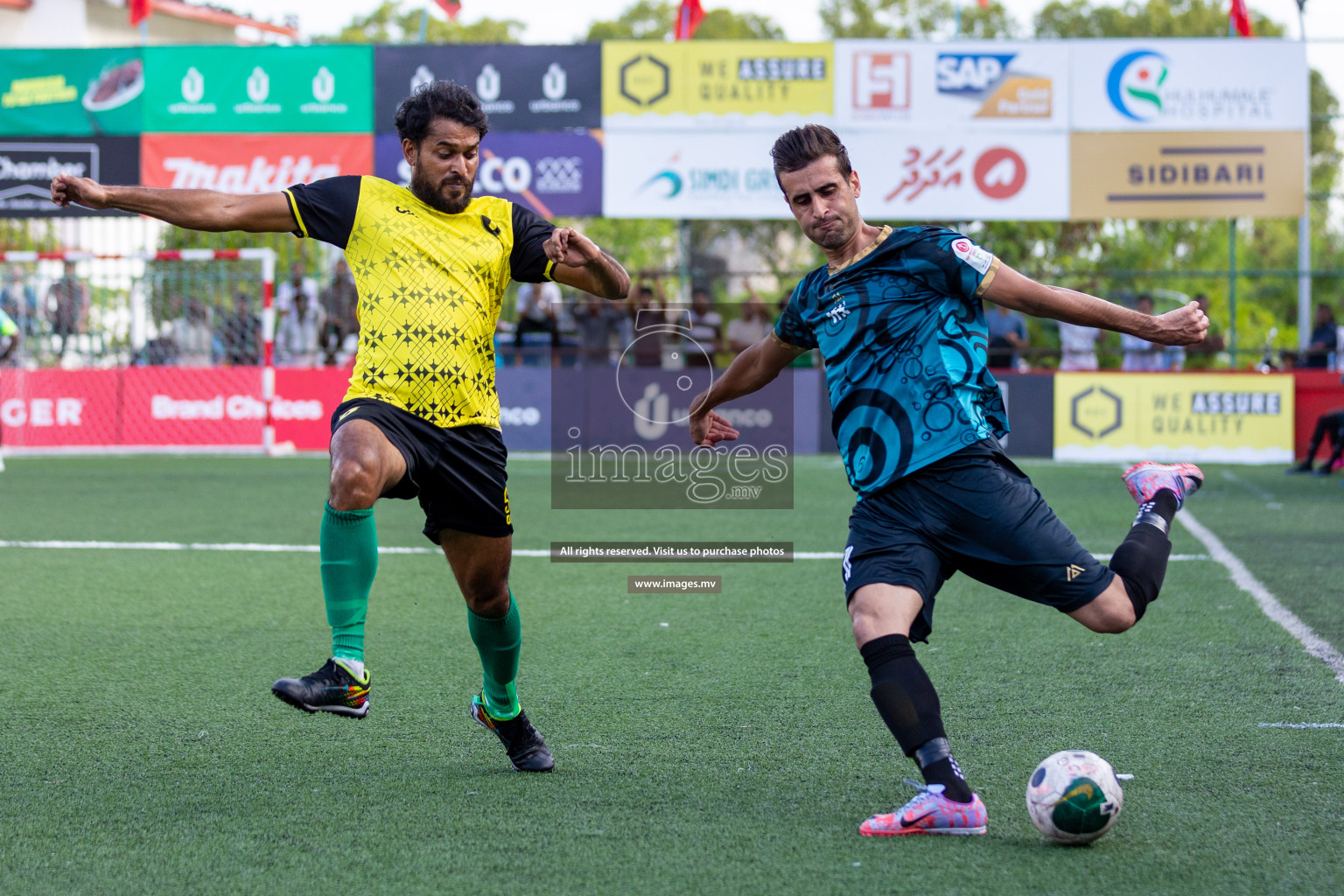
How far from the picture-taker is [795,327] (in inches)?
162

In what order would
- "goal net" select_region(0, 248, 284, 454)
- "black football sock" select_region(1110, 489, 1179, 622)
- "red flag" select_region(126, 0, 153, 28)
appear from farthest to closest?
"red flag" select_region(126, 0, 153, 28)
"goal net" select_region(0, 248, 284, 454)
"black football sock" select_region(1110, 489, 1179, 622)

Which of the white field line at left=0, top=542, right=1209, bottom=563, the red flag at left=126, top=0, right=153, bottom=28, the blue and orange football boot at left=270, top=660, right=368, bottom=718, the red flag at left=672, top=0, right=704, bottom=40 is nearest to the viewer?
the blue and orange football boot at left=270, top=660, right=368, bottom=718

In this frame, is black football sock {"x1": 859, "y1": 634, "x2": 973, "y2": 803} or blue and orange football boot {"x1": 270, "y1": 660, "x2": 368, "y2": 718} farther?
blue and orange football boot {"x1": 270, "y1": 660, "x2": 368, "y2": 718}

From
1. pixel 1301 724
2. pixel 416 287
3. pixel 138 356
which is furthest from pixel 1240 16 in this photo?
pixel 416 287

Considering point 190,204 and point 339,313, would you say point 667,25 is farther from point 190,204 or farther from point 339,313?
point 190,204

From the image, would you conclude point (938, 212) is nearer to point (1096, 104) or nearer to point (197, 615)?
point (1096, 104)

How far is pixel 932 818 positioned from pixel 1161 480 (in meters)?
1.47

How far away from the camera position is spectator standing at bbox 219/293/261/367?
17.4 metres

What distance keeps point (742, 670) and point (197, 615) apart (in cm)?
288

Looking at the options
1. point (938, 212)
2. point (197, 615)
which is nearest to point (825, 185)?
point (197, 615)

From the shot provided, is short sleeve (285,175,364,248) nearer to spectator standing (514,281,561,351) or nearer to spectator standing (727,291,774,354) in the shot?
spectator standing (727,291,774,354)

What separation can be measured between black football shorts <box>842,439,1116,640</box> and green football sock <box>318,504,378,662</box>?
137 cm

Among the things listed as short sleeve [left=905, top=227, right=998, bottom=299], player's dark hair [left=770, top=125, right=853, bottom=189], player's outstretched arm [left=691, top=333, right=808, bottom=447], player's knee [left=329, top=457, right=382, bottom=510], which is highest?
player's dark hair [left=770, top=125, right=853, bottom=189]

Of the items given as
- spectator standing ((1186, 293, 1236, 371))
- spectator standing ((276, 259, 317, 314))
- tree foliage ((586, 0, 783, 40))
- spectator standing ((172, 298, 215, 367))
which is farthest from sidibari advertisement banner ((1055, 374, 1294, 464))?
tree foliage ((586, 0, 783, 40))
